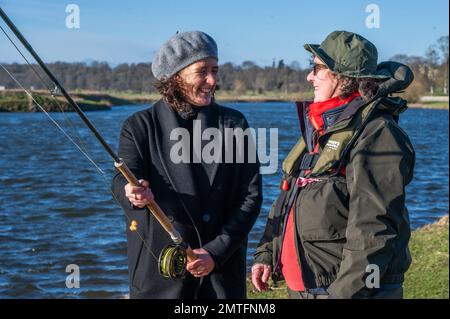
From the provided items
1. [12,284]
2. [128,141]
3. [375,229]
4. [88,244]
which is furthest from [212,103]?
[88,244]

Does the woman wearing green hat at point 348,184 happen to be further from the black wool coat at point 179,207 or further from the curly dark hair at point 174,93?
the curly dark hair at point 174,93

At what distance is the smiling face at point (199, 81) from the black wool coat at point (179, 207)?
0.36 ft

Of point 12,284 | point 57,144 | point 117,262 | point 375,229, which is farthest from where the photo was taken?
point 57,144

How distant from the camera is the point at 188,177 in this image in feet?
12.8

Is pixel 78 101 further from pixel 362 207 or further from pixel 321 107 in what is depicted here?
pixel 362 207

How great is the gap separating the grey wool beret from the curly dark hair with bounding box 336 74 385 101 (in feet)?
2.64

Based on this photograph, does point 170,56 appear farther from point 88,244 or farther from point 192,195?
point 88,244

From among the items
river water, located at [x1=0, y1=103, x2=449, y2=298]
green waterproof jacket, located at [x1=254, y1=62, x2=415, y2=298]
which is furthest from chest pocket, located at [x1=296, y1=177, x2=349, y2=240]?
river water, located at [x1=0, y1=103, x2=449, y2=298]

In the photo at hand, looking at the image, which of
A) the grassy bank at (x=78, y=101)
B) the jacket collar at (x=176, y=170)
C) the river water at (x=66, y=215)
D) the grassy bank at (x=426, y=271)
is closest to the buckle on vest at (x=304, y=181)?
the jacket collar at (x=176, y=170)

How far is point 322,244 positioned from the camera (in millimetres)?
3527

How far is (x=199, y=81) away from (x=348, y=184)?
109 centimetres

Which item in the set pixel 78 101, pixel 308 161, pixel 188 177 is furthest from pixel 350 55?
pixel 78 101

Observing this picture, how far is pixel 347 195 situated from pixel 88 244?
11510 mm
